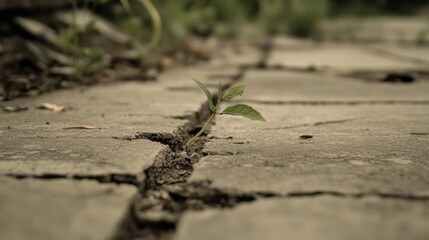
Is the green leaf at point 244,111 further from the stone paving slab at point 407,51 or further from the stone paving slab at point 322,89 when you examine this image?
the stone paving slab at point 407,51

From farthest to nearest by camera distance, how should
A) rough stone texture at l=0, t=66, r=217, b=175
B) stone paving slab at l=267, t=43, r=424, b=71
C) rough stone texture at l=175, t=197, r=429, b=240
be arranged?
stone paving slab at l=267, t=43, r=424, b=71, rough stone texture at l=0, t=66, r=217, b=175, rough stone texture at l=175, t=197, r=429, b=240

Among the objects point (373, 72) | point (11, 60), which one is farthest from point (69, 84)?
point (373, 72)

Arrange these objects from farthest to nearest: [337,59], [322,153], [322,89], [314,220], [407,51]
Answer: [407,51] < [337,59] < [322,89] < [322,153] < [314,220]

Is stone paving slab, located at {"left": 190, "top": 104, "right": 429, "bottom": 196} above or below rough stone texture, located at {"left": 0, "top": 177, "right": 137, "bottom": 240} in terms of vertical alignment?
above

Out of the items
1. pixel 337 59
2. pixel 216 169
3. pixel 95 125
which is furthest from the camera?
pixel 337 59

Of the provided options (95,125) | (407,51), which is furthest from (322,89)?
(407,51)

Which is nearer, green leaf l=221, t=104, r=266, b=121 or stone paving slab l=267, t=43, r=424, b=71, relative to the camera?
green leaf l=221, t=104, r=266, b=121

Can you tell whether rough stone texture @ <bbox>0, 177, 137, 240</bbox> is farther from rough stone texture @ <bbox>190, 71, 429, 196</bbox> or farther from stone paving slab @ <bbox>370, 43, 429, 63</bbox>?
stone paving slab @ <bbox>370, 43, 429, 63</bbox>

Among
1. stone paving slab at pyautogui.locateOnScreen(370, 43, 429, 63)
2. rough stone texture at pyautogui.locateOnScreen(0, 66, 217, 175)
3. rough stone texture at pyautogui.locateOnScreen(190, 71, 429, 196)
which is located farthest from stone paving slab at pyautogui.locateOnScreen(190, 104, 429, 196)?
stone paving slab at pyautogui.locateOnScreen(370, 43, 429, 63)

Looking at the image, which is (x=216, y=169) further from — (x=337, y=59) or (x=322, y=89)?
(x=337, y=59)

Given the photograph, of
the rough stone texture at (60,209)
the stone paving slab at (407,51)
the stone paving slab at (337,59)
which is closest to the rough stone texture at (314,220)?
the rough stone texture at (60,209)
